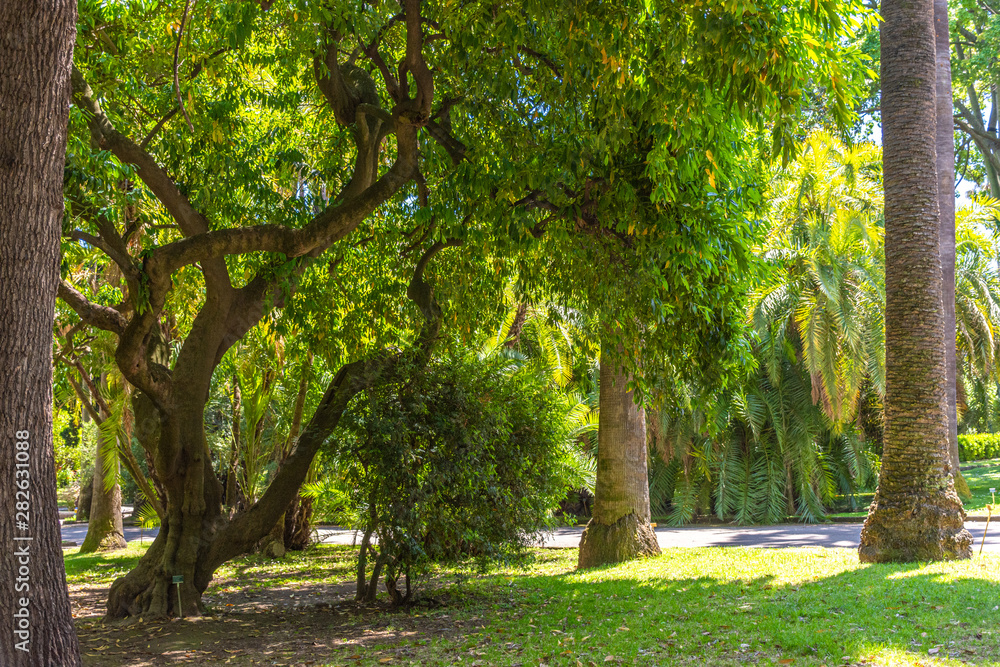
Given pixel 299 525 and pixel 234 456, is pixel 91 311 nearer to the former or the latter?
pixel 234 456

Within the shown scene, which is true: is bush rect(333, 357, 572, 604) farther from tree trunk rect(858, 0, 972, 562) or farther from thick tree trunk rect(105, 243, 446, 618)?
tree trunk rect(858, 0, 972, 562)

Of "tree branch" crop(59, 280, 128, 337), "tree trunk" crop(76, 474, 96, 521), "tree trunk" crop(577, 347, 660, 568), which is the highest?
"tree branch" crop(59, 280, 128, 337)

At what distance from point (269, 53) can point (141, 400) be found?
5.59 m

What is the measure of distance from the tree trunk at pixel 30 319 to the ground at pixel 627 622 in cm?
307

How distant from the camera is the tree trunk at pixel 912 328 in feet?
32.7

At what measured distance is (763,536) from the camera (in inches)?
660

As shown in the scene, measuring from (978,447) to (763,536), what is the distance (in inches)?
1037

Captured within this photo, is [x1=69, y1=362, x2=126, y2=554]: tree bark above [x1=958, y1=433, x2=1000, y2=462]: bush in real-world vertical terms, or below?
below

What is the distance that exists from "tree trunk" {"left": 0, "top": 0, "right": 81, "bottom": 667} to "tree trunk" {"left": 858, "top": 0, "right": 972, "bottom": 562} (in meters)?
9.55

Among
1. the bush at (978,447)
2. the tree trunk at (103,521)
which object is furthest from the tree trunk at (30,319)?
the bush at (978,447)

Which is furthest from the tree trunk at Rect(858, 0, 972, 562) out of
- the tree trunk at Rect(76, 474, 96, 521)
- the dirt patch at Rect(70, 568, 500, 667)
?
the tree trunk at Rect(76, 474, 96, 521)

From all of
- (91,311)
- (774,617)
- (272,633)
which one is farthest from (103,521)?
(774,617)

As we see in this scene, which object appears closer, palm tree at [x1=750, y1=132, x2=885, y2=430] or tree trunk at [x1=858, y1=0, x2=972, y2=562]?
tree trunk at [x1=858, y1=0, x2=972, y2=562]

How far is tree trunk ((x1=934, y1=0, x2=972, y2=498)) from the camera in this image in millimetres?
16391
